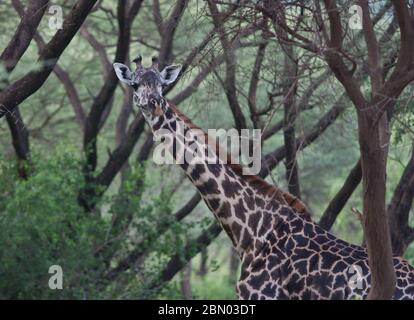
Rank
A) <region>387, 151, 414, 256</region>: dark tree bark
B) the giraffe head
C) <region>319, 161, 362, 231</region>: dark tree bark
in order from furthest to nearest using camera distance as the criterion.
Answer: <region>319, 161, 362, 231</region>: dark tree bark, <region>387, 151, 414, 256</region>: dark tree bark, the giraffe head

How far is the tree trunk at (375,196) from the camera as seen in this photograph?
22.5 feet

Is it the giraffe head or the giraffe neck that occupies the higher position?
the giraffe head

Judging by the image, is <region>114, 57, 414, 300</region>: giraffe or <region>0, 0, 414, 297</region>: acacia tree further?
<region>114, 57, 414, 300</region>: giraffe

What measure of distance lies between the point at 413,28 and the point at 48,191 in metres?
7.18

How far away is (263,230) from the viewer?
364 inches

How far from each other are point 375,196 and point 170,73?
3014 mm

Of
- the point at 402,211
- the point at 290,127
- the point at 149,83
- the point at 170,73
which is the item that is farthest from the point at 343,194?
the point at 149,83

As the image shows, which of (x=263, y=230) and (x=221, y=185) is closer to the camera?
(x=263, y=230)

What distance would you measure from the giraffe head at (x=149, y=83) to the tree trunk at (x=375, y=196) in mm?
2659

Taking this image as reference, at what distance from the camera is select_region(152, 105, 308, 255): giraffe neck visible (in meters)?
9.32

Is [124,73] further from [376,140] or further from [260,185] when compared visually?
[376,140]

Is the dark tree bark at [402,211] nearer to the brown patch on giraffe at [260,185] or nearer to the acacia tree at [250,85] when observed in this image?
the acacia tree at [250,85]
